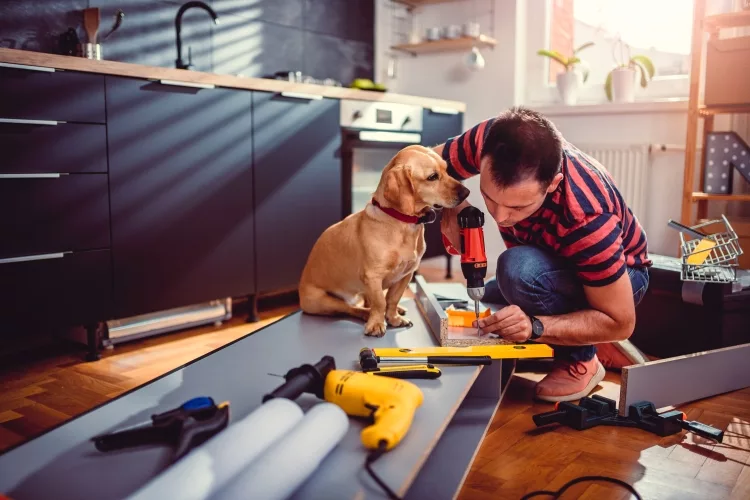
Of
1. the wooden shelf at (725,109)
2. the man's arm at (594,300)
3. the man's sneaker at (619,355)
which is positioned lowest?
the man's sneaker at (619,355)

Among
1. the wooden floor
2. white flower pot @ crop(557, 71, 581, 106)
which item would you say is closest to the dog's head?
the wooden floor

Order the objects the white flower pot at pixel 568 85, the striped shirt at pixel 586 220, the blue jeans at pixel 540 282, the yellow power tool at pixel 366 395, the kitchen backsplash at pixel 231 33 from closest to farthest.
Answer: the yellow power tool at pixel 366 395 → the striped shirt at pixel 586 220 → the blue jeans at pixel 540 282 → the kitchen backsplash at pixel 231 33 → the white flower pot at pixel 568 85

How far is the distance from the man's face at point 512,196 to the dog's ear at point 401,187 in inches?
9.1

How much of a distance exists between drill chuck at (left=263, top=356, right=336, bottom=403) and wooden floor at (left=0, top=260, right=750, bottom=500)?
0.43 metres

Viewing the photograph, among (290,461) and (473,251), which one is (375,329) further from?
(290,461)

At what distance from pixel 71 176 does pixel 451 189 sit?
1351 mm

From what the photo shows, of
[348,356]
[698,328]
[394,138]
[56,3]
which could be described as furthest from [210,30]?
[698,328]

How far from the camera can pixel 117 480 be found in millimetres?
917

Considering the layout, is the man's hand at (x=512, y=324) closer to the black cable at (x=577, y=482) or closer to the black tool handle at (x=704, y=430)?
the black cable at (x=577, y=482)

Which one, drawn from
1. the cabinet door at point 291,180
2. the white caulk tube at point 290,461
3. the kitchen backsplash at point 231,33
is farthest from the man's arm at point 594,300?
the kitchen backsplash at point 231,33

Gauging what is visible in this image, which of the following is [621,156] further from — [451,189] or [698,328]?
[451,189]

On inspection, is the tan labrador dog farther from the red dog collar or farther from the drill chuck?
the drill chuck

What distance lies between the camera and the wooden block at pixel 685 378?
169 centimetres

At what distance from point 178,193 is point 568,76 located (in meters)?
2.38
